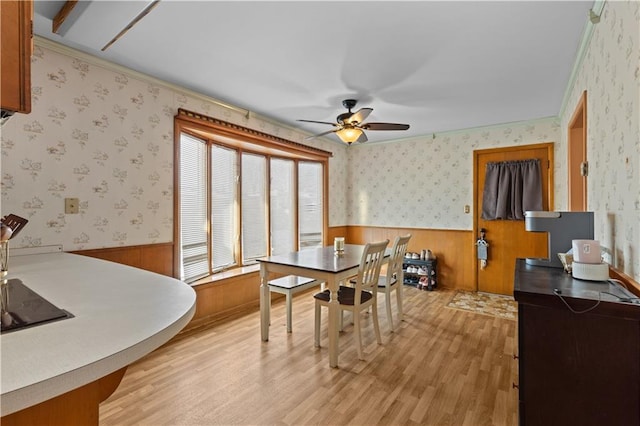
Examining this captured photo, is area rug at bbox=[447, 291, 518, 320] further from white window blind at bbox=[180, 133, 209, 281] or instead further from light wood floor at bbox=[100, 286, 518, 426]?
white window blind at bbox=[180, 133, 209, 281]

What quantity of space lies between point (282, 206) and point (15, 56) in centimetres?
371

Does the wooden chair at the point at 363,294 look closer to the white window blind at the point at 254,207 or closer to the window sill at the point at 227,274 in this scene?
the window sill at the point at 227,274

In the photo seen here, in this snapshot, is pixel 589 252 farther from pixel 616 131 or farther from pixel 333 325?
pixel 333 325

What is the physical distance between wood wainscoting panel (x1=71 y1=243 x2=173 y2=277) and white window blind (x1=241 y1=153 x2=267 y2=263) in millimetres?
1095

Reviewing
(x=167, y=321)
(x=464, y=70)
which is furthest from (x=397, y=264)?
(x=167, y=321)

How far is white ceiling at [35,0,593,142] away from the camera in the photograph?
1816 millimetres

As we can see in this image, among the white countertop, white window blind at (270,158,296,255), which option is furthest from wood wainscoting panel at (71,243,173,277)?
white window blind at (270,158,296,255)

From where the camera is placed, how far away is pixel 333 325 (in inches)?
94.9

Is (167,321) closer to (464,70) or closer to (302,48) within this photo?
(302,48)

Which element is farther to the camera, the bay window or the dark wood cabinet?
the bay window

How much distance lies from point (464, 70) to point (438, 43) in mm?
556

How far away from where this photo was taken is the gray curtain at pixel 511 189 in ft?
13.2

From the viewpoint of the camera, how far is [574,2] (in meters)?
1.75

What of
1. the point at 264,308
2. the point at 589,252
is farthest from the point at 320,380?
the point at 589,252
